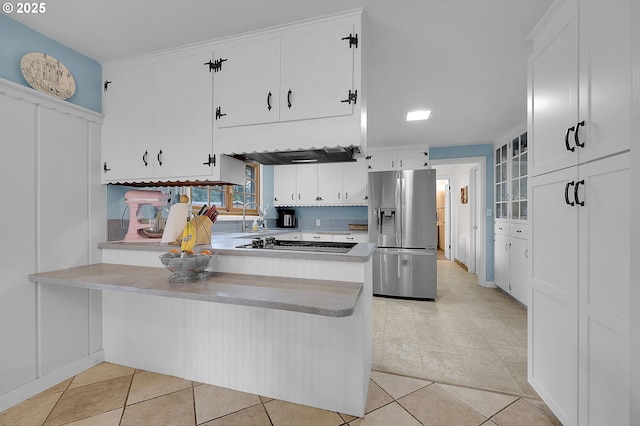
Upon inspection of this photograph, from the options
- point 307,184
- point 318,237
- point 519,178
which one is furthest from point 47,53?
point 519,178

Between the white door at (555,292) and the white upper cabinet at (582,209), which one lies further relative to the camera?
the white door at (555,292)

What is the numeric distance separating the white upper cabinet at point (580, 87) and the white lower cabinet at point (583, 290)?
92 mm

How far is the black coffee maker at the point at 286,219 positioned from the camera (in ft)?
15.2

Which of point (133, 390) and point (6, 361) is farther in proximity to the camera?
point (133, 390)

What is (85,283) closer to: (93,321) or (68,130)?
(93,321)

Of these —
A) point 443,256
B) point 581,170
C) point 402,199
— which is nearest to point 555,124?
point 581,170

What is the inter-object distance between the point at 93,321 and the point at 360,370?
2043 mm

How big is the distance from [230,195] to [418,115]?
8.27 feet

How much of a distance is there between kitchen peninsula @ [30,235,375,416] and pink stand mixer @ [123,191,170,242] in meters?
0.15

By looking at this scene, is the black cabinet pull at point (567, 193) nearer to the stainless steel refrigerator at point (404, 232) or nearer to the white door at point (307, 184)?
the stainless steel refrigerator at point (404, 232)

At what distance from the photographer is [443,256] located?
7.52m

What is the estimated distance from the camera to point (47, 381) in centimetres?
174

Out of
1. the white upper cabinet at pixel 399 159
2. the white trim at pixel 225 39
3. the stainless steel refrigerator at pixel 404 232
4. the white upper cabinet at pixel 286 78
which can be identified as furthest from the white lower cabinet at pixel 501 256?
the white trim at pixel 225 39

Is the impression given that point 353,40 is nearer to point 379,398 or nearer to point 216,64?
point 216,64
